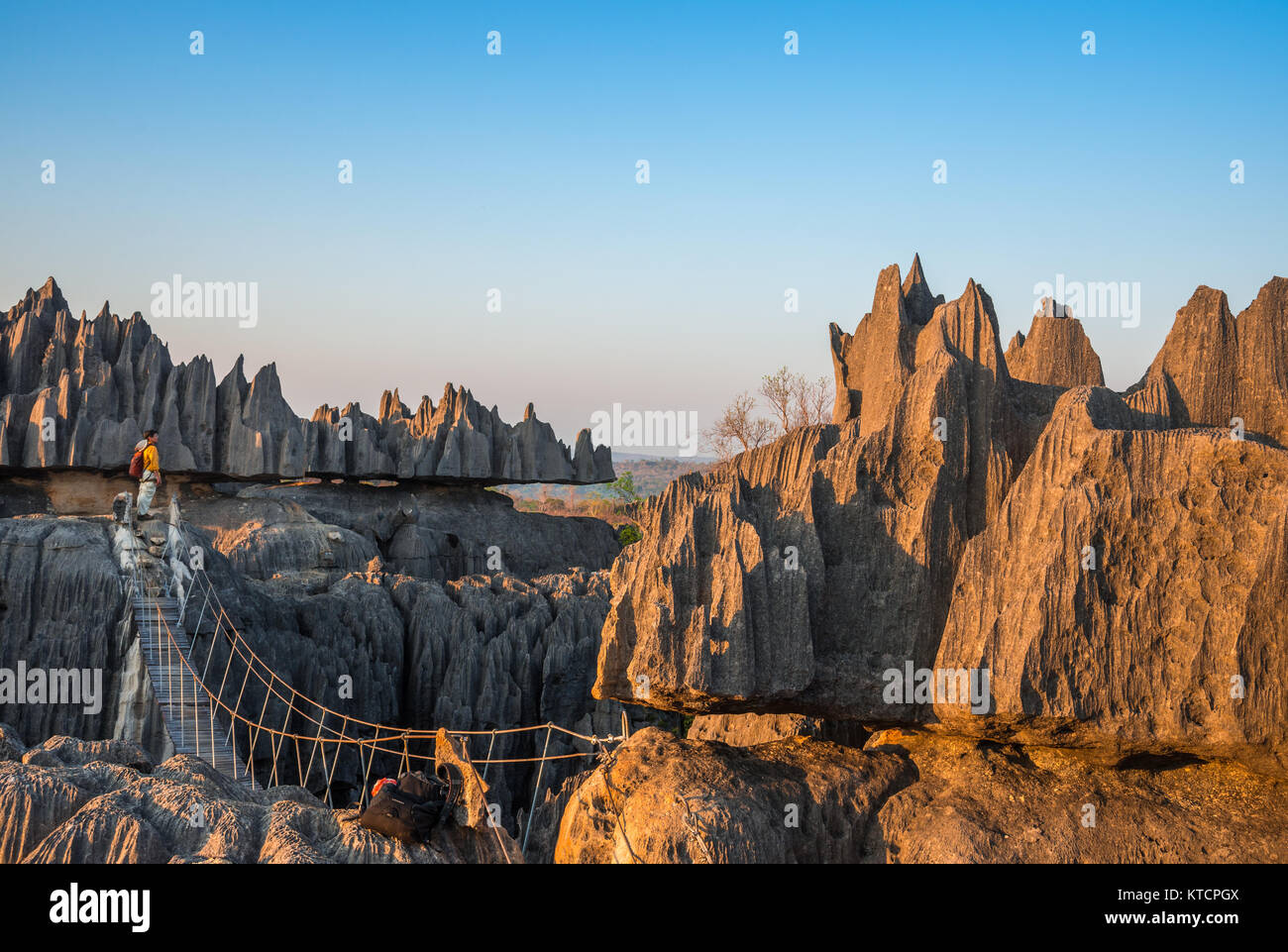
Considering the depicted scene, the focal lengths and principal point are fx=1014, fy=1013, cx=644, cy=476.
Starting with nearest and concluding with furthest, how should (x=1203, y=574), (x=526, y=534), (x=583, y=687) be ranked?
(x=1203, y=574)
(x=583, y=687)
(x=526, y=534)

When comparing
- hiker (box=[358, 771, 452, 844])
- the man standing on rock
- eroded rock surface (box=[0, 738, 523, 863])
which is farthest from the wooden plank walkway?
hiker (box=[358, 771, 452, 844])

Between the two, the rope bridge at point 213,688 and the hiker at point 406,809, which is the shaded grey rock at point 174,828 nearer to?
the hiker at point 406,809

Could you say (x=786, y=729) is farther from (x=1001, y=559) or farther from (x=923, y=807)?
(x=1001, y=559)

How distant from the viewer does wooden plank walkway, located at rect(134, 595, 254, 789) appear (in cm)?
1155

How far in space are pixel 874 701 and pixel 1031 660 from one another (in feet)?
5.99

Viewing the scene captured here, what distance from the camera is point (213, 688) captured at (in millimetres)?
15500

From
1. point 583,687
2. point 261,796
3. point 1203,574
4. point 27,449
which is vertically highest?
point 27,449

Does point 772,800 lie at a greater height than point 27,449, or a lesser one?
lesser

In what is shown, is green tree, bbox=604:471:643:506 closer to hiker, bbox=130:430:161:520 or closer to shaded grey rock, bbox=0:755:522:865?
hiker, bbox=130:430:161:520

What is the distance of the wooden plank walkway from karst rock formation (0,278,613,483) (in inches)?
761

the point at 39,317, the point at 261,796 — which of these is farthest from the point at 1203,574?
the point at 39,317
